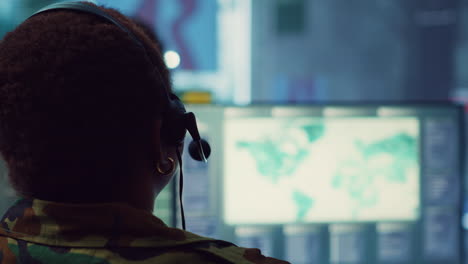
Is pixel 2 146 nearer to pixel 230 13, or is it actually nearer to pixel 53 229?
pixel 53 229

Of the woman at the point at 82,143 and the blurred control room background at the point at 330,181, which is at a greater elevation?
the woman at the point at 82,143

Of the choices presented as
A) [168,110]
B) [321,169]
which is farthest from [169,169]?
[321,169]

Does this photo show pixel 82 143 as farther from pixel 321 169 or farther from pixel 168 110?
pixel 321 169

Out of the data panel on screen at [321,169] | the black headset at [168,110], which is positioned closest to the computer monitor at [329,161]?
the data panel on screen at [321,169]

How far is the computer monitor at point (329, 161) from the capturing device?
1.15m

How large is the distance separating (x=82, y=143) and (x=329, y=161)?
0.82 metres

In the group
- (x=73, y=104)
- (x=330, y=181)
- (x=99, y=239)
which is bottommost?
(x=330, y=181)

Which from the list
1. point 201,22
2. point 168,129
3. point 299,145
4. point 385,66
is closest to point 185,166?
point 299,145

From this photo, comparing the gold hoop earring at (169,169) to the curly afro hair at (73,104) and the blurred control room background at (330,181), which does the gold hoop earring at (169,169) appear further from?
the blurred control room background at (330,181)

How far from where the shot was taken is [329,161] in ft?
3.86

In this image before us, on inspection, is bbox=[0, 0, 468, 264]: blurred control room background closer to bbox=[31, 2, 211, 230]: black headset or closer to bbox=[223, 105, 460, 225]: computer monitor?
bbox=[223, 105, 460, 225]: computer monitor

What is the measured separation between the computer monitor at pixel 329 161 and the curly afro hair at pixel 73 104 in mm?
704

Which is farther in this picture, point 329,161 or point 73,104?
point 329,161

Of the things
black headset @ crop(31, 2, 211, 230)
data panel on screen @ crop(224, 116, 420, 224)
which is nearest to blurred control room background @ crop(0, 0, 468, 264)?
data panel on screen @ crop(224, 116, 420, 224)
